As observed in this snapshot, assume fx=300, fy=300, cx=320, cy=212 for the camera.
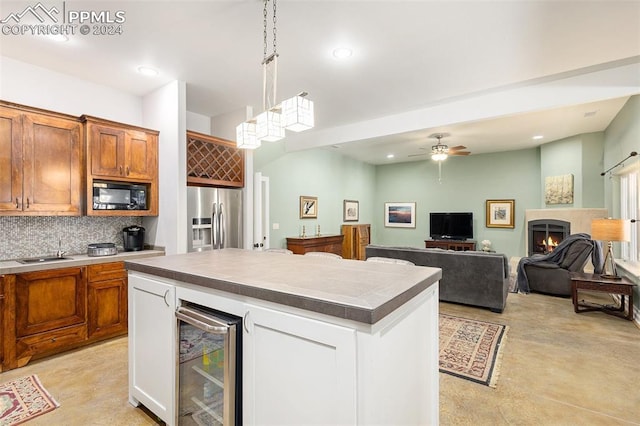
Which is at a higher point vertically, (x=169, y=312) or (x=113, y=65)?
(x=113, y=65)

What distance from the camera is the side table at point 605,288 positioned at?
3650 mm

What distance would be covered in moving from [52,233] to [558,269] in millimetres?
6948

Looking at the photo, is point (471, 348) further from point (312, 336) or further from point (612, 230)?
point (312, 336)

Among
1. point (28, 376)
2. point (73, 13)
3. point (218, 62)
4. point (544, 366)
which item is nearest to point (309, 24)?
point (218, 62)

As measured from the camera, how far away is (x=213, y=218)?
12.8 feet

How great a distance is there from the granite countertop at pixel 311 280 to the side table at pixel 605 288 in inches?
140

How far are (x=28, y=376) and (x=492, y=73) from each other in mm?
5277

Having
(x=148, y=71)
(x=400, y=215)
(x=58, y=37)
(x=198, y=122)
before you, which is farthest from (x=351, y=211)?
(x=58, y=37)

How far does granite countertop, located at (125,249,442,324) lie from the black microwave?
165cm

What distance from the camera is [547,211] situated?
6566 mm

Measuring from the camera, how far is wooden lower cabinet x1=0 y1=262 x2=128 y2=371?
8.53 ft

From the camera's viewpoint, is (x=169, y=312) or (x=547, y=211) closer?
(x=169, y=312)

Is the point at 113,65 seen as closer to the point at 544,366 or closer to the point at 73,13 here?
the point at 73,13

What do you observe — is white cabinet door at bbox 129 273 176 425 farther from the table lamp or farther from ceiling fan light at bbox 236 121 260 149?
the table lamp
